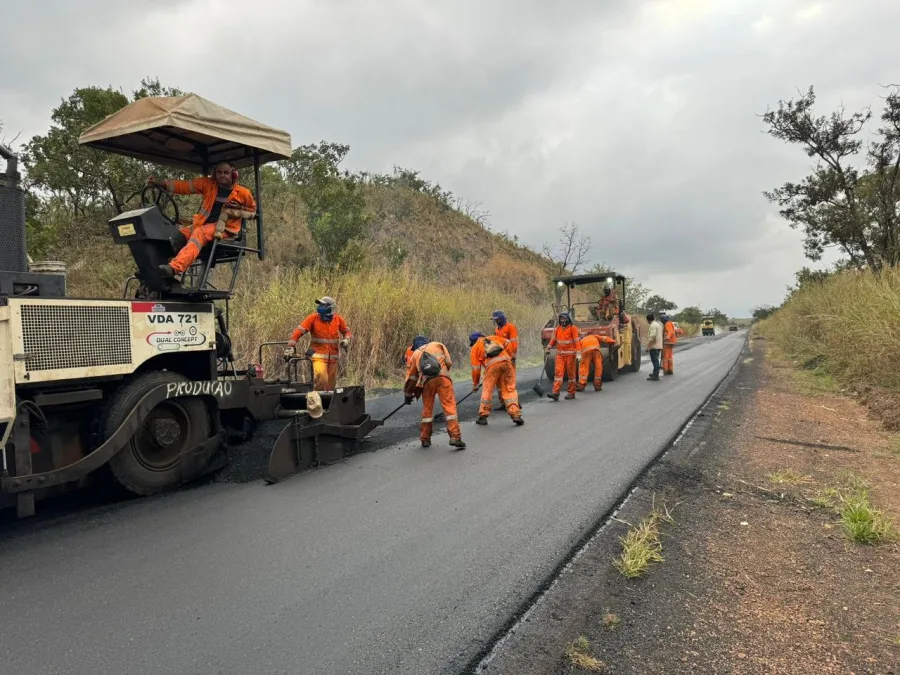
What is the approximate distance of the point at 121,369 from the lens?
4352 mm

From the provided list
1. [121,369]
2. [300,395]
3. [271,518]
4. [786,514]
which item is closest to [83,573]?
[271,518]

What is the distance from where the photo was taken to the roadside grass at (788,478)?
529cm

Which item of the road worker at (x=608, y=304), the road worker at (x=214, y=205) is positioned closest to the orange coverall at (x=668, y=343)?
the road worker at (x=608, y=304)

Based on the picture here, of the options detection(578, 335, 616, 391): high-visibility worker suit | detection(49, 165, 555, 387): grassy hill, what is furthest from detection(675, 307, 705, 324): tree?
detection(578, 335, 616, 391): high-visibility worker suit

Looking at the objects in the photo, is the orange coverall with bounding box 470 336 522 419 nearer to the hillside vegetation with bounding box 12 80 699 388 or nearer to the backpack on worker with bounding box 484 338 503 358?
the backpack on worker with bounding box 484 338 503 358

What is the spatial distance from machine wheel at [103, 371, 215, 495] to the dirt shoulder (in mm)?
3198

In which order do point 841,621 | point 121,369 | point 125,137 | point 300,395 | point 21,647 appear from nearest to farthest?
point 21,647, point 841,621, point 121,369, point 125,137, point 300,395

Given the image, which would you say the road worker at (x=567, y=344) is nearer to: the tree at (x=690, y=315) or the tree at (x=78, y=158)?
the tree at (x=78, y=158)

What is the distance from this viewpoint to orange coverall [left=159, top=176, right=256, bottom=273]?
484 cm

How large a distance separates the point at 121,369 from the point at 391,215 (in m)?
29.2

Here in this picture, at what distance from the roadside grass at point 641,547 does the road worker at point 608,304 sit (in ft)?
32.6

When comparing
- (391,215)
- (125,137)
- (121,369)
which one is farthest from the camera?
(391,215)

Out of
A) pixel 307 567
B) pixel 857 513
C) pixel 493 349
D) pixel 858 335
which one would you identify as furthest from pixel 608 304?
pixel 307 567

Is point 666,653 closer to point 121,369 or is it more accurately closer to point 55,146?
point 121,369
